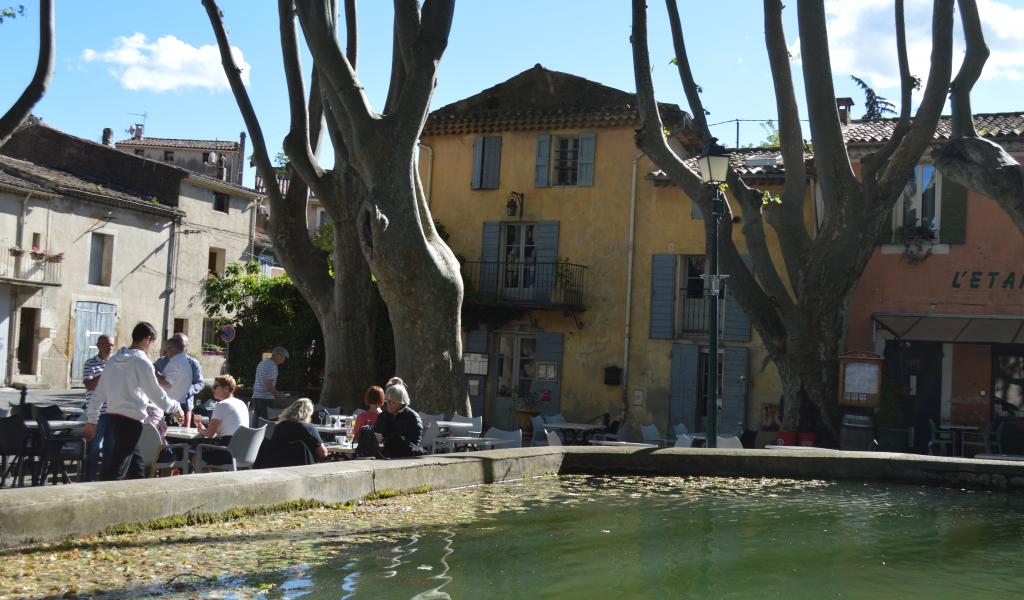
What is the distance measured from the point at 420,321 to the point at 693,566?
342 inches

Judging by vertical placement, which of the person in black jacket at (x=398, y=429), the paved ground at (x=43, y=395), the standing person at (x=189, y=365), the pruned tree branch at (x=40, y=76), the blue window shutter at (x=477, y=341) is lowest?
the paved ground at (x=43, y=395)

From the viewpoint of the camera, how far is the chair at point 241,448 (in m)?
8.56

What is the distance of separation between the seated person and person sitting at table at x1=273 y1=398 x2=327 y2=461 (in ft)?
5.08

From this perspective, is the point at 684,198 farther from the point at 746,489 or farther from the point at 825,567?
the point at 825,567

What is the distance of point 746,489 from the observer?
9.57m

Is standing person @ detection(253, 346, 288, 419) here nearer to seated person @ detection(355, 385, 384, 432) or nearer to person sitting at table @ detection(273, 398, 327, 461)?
seated person @ detection(355, 385, 384, 432)

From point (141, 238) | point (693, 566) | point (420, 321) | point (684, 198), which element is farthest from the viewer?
point (141, 238)

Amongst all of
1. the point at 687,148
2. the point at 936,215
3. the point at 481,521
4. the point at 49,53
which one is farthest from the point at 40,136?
the point at 481,521

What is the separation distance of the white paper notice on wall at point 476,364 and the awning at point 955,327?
8097mm

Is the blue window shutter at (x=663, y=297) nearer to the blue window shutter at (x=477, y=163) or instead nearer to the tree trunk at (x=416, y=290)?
the blue window shutter at (x=477, y=163)

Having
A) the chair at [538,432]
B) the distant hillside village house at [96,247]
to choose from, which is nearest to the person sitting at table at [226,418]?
the chair at [538,432]

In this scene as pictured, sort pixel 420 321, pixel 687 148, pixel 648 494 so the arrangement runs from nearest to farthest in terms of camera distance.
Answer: pixel 648 494, pixel 420 321, pixel 687 148

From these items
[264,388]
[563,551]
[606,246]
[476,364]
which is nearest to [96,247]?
[476,364]

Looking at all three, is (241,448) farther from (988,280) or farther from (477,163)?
(477,163)
